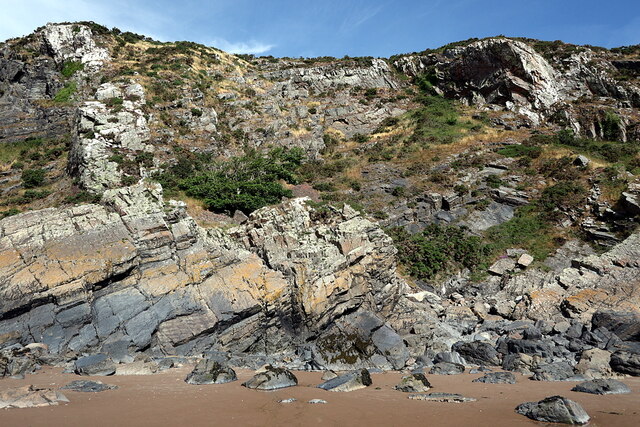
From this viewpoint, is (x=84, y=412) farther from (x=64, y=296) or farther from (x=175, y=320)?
(x=64, y=296)

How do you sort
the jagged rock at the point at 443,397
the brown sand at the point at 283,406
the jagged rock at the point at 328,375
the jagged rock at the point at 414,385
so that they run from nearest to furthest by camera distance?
1. the brown sand at the point at 283,406
2. the jagged rock at the point at 443,397
3. the jagged rock at the point at 414,385
4. the jagged rock at the point at 328,375

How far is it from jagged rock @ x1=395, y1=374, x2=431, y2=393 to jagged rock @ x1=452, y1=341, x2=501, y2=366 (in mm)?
3308

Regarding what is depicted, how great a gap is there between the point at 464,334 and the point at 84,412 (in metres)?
12.5

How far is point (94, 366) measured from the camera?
9.30 m

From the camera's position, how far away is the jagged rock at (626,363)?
9617mm

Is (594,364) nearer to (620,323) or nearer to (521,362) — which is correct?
(521,362)

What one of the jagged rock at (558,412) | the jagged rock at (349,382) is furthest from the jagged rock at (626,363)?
the jagged rock at (349,382)

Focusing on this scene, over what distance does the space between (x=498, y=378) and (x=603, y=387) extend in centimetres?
221

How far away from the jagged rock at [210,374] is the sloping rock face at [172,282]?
2324mm

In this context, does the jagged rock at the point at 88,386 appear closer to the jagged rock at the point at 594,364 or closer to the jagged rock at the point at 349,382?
the jagged rock at the point at 349,382

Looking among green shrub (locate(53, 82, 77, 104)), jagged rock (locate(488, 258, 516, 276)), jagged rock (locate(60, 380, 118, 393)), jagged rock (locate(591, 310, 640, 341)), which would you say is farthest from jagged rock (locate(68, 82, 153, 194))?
jagged rock (locate(591, 310, 640, 341))

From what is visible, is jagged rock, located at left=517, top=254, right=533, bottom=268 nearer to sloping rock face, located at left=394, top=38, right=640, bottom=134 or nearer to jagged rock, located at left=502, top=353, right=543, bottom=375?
jagged rock, located at left=502, top=353, right=543, bottom=375

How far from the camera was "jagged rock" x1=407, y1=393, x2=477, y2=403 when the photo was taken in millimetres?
7758

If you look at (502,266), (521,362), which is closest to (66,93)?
(502,266)
